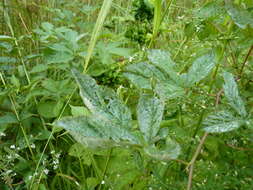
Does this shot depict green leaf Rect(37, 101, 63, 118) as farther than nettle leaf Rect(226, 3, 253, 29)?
Yes

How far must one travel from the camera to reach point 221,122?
1.58 ft

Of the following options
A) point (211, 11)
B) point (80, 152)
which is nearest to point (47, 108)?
point (80, 152)

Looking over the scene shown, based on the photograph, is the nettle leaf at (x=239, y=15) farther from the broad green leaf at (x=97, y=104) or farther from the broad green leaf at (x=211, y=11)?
the broad green leaf at (x=97, y=104)

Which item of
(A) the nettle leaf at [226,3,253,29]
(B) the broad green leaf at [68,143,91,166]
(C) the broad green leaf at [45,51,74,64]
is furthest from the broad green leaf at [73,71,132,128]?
(C) the broad green leaf at [45,51,74,64]

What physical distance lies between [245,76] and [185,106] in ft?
0.48

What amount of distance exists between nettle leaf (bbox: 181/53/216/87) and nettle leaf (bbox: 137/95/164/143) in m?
0.13

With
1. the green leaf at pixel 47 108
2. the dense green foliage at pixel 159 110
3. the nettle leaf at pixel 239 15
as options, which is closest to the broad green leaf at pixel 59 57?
the dense green foliage at pixel 159 110

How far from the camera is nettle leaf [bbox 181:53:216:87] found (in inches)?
23.8

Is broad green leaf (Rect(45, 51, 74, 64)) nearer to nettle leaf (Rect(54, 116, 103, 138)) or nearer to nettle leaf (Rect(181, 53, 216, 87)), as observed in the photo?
nettle leaf (Rect(181, 53, 216, 87))

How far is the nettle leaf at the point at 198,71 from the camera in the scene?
60cm

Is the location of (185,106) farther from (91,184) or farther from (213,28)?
(91,184)

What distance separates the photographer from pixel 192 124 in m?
0.83

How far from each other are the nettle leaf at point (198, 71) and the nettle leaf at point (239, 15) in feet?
0.29

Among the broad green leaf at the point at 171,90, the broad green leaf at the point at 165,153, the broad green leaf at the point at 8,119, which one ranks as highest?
the broad green leaf at the point at 165,153
